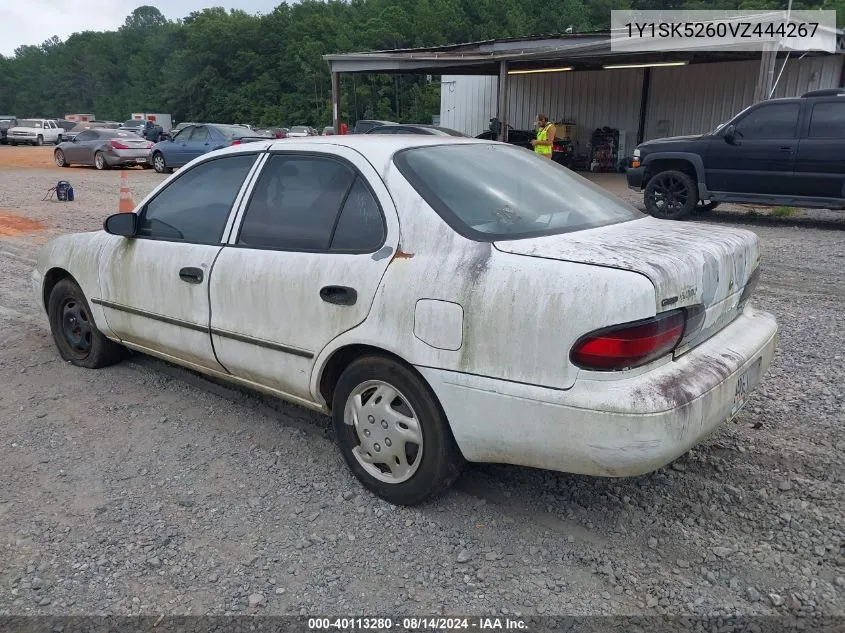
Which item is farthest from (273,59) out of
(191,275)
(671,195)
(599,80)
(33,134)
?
(191,275)

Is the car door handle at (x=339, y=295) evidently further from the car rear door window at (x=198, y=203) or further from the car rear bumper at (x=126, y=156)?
the car rear bumper at (x=126, y=156)

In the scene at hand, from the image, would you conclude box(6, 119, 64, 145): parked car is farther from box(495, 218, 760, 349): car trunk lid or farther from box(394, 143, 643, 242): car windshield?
box(495, 218, 760, 349): car trunk lid

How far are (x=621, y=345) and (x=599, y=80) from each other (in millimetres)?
24301

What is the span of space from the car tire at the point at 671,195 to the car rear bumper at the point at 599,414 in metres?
9.48

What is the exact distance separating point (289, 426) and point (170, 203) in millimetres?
1508

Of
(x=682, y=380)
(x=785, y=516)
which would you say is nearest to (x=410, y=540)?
(x=682, y=380)

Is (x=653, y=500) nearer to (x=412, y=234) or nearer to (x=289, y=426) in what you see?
(x=412, y=234)

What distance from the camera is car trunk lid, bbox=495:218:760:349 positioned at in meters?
2.53

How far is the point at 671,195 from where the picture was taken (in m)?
11.8

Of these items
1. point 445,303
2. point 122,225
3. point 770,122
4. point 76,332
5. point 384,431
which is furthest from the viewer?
point 770,122

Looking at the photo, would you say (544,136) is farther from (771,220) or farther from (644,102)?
(644,102)

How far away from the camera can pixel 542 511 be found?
3078mm

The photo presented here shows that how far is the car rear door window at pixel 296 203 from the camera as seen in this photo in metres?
3.27

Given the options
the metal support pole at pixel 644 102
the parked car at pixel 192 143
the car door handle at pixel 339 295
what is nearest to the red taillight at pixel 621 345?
the car door handle at pixel 339 295
